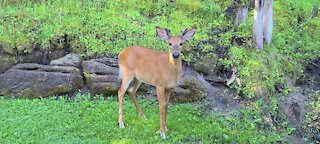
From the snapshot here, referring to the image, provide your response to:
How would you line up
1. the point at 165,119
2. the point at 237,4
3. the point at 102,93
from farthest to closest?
the point at 237,4, the point at 102,93, the point at 165,119

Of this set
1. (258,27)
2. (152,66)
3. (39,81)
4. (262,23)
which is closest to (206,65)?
Result: (258,27)

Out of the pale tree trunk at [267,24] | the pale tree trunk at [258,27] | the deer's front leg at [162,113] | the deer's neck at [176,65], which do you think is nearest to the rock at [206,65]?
the pale tree trunk at [258,27]

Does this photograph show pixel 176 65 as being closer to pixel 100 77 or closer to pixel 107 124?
pixel 107 124

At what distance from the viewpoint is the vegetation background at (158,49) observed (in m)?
8.12

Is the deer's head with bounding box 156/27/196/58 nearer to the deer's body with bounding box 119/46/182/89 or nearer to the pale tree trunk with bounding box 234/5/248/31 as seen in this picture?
the deer's body with bounding box 119/46/182/89

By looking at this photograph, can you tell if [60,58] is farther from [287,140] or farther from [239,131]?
[287,140]

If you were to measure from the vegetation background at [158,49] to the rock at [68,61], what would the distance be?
0.25 metres

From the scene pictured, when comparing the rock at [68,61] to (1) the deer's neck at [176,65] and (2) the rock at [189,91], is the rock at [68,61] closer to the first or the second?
(2) the rock at [189,91]

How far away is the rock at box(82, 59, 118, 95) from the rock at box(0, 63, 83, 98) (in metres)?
0.21

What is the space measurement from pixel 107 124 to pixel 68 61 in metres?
2.20

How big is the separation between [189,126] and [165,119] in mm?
578

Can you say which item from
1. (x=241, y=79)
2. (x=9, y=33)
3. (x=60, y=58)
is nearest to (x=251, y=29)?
(x=241, y=79)

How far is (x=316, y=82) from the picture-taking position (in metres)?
10.2

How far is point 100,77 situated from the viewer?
31.5ft
